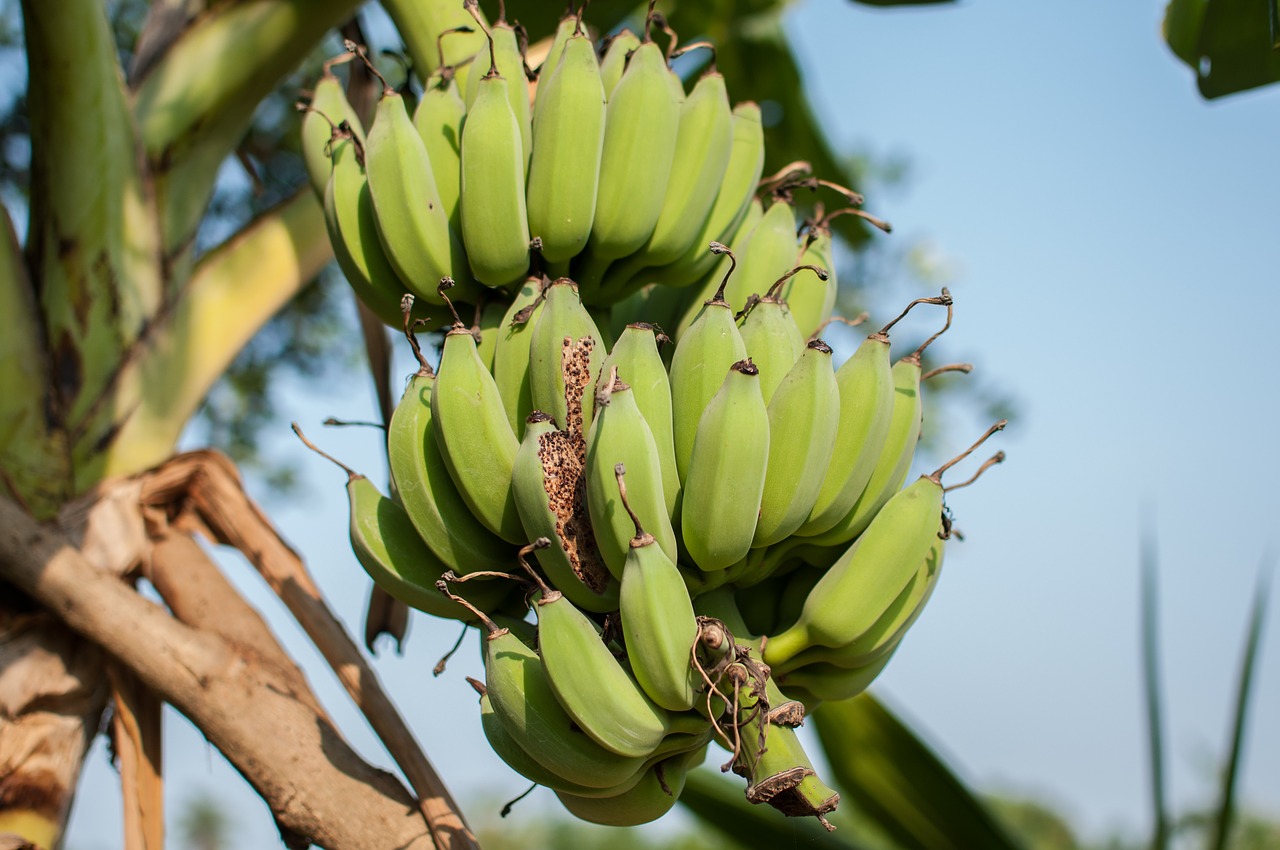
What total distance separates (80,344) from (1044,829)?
60.1 ft

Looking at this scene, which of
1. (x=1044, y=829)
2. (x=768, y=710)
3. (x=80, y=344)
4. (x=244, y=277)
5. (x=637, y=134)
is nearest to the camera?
(x=768, y=710)

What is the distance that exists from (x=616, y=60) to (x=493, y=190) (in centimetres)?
33

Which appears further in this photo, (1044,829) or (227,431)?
(1044,829)

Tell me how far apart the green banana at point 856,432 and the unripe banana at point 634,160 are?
1.11ft

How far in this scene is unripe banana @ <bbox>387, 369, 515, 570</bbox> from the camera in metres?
1.21

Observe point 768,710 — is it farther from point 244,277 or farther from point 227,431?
point 227,431


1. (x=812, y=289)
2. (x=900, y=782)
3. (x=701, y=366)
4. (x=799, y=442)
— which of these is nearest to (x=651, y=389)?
(x=701, y=366)

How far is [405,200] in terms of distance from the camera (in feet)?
4.25

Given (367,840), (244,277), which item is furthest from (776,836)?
(244,277)

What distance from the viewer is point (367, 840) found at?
1.30m

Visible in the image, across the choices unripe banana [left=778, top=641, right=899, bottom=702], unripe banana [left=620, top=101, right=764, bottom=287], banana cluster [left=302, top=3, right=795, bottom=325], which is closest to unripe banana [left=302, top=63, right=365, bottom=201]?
banana cluster [left=302, top=3, right=795, bottom=325]

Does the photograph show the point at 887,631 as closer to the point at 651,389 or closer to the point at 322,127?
the point at 651,389

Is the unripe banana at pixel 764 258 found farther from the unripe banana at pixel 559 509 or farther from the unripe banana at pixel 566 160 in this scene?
the unripe banana at pixel 559 509

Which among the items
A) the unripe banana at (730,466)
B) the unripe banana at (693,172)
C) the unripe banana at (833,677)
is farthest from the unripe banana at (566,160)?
the unripe banana at (833,677)
